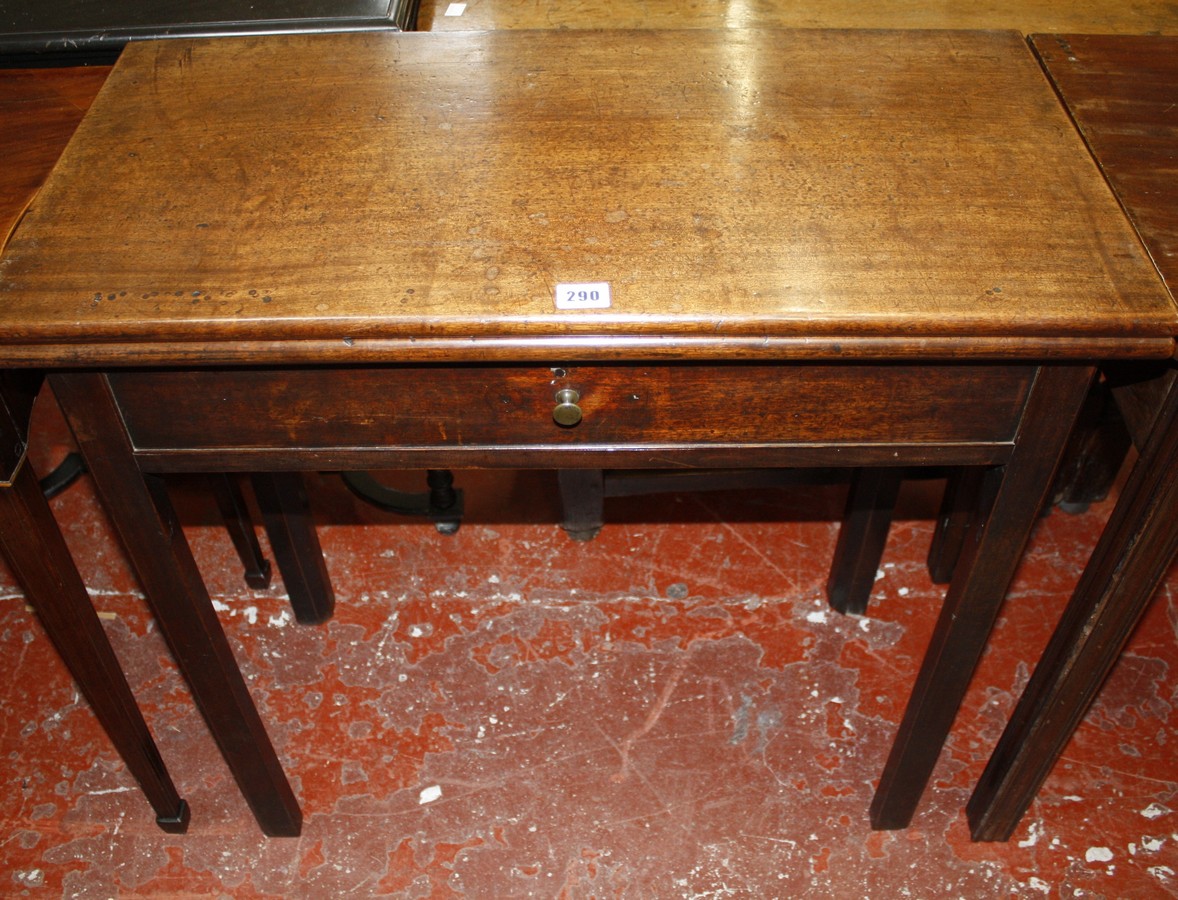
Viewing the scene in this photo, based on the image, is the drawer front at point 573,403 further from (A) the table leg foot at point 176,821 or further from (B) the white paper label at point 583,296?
(A) the table leg foot at point 176,821

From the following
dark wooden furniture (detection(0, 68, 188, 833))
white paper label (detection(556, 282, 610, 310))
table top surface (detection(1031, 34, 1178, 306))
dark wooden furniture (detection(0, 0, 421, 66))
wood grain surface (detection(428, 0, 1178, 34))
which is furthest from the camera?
wood grain surface (detection(428, 0, 1178, 34))

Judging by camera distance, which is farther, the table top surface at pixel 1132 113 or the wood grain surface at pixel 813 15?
the wood grain surface at pixel 813 15

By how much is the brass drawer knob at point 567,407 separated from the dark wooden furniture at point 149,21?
2.17ft

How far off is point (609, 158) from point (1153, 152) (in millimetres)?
629

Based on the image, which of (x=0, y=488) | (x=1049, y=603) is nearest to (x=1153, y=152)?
(x=1049, y=603)

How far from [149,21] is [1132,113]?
1.32 meters

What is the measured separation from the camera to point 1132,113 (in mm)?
1276

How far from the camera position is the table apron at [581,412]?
111cm

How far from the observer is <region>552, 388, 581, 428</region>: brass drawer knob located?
111 cm

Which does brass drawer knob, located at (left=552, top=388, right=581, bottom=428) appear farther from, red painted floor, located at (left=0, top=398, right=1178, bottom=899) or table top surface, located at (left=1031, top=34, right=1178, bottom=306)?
red painted floor, located at (left=0, top=398, right=1178, bottom=899)

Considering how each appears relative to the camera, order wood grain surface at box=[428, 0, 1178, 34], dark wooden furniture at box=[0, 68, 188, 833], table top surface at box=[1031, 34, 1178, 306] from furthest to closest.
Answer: wood grain surface at box=[428, 0, 1178, 34] → dark wooden furniture at box=[0, 68, 188, 833] → table top surface at box=[1031, 34, 1178, 306]

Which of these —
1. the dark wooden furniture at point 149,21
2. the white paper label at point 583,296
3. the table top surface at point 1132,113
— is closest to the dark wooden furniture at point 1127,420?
the table top surface at point 1132,113

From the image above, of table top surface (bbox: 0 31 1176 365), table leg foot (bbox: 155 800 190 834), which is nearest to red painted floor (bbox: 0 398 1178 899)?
table leg foot (bbox: 155 800 190 834)

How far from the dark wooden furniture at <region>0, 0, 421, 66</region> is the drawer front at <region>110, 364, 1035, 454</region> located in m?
0.60
